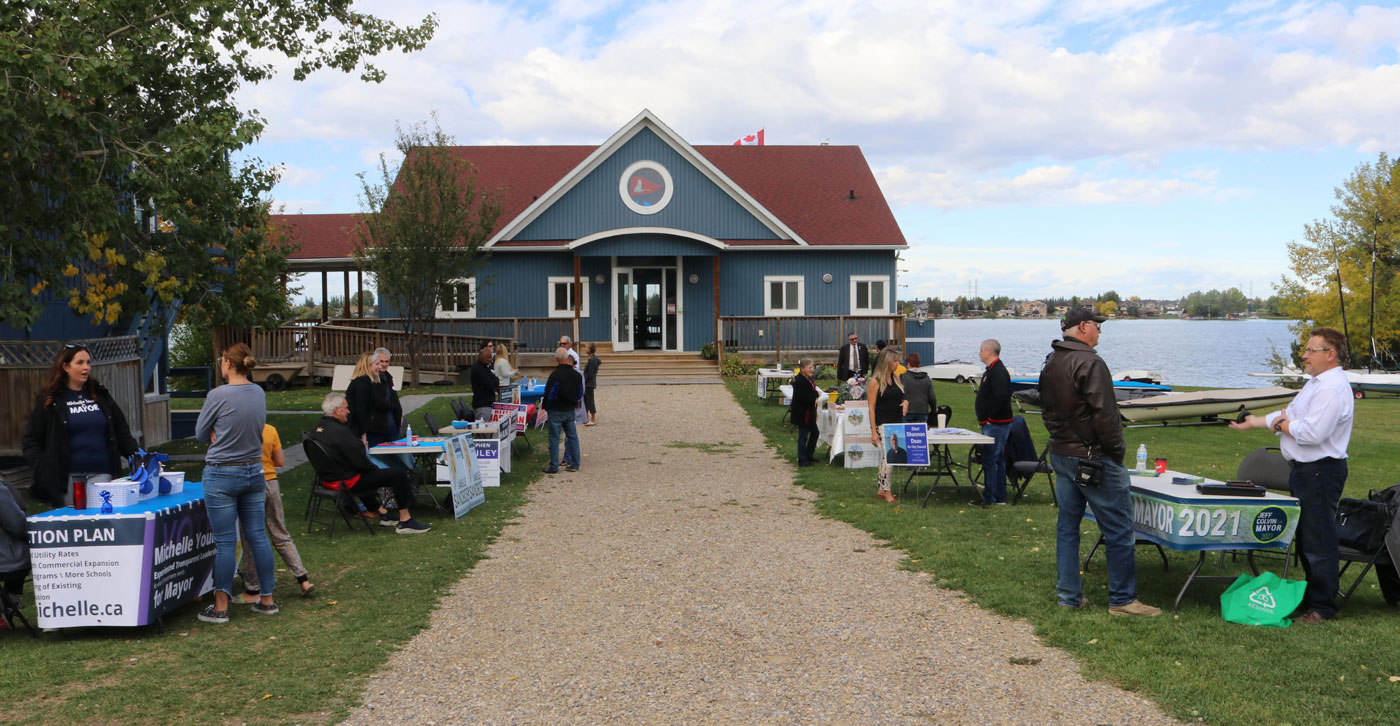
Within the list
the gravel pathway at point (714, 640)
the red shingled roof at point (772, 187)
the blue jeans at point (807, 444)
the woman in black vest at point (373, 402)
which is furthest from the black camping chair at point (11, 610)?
the red shingled roof at point (772, 187)

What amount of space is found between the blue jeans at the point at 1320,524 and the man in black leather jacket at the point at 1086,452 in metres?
0.96

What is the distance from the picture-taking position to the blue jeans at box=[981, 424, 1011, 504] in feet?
35.9

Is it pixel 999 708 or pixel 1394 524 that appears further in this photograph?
pixel 1394 524

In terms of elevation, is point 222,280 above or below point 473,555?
above

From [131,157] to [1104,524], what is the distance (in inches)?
385

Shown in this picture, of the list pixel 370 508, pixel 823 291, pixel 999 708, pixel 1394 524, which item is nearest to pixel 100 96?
pixel 370 508

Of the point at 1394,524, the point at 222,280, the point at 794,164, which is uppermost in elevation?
the point at 794,164

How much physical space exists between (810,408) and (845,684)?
326 inches

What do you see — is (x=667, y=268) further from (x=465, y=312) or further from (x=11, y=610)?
(x=11, y=610)

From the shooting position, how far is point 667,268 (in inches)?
1201

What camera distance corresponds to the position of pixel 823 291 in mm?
30922

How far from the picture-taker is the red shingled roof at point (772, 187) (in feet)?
103

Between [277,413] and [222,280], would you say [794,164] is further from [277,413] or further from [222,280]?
[222,280]

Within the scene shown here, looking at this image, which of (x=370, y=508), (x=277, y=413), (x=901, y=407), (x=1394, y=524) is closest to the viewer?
(x=1394, y=524)
